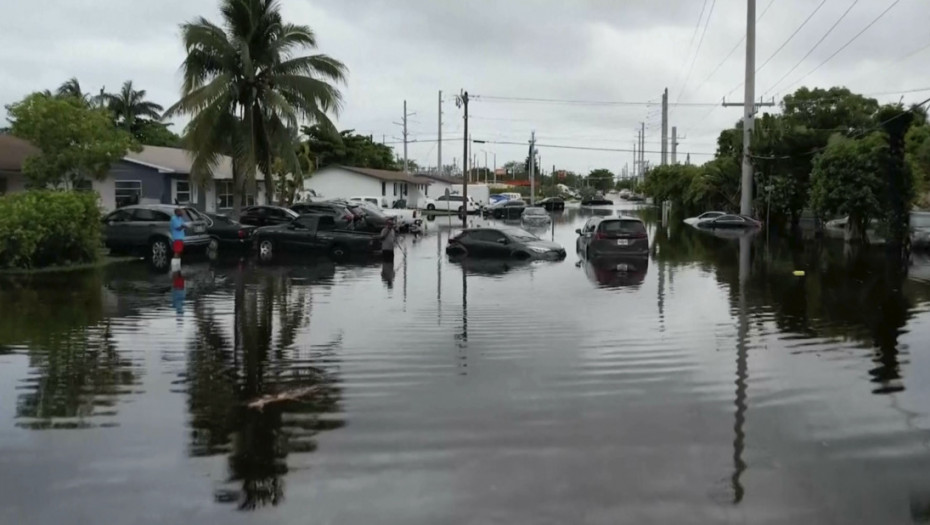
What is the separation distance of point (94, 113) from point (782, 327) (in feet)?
73.0

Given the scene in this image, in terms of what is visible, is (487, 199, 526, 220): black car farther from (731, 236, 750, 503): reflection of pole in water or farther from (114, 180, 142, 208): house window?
(731, 236, 750, 503): reflection of pole in water

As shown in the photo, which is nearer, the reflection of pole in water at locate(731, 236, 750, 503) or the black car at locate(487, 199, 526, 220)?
the reflection of pole in water at locate(731, 236, 750, 503)

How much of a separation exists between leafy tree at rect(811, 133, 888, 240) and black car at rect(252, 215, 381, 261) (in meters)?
A: 19.8

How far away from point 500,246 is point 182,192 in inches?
731

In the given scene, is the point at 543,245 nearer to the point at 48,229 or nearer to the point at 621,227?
the point at 621,227

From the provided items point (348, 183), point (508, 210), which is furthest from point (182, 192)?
point (508, 210)

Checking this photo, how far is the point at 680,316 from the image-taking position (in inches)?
576

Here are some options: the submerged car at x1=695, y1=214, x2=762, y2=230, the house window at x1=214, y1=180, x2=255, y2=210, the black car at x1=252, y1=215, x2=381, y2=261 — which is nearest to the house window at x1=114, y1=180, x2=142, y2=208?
the house window at x1=214, y1=180, x2=255, y2=210

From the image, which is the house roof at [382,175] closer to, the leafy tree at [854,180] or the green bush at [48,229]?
the leafy tree at [854,180]

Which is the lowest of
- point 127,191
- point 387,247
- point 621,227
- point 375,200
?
point 387,247

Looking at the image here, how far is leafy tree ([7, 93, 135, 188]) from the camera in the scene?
26094mm

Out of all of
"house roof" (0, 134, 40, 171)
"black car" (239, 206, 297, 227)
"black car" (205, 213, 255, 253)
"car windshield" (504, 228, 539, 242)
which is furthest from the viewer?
"black car" (239, 206, 297, 227)

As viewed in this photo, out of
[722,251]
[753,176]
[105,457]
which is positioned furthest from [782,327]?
[753,176]

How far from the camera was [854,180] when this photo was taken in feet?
114
